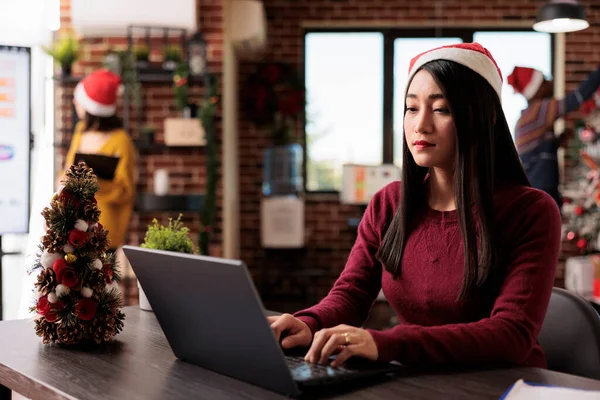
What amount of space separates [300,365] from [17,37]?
165 inches

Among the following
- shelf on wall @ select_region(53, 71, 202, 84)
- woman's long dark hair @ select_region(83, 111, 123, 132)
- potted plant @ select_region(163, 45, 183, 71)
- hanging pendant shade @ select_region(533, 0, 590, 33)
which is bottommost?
woman's long dark hair @ select_region(83, 111, 123, 132)

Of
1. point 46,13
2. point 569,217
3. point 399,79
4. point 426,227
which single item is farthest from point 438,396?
point 399,79

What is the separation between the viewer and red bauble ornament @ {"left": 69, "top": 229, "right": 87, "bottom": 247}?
1.44 m

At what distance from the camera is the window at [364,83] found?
7141 millimetres

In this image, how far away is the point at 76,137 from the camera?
Result: 441 centimetres

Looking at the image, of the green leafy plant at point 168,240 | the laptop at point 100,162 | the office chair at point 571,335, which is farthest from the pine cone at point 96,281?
A: the laptop at point 100,162

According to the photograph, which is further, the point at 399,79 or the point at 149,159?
the point at 399,79

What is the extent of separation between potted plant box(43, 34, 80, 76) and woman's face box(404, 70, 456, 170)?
12.6 ft

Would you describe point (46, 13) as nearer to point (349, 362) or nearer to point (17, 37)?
point (17, 37)

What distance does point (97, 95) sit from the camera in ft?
14.4

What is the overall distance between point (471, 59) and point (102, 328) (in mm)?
880

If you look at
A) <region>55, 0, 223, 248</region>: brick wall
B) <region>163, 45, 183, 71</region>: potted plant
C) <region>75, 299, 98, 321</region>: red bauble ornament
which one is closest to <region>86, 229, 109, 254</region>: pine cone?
<region>75, 299, 98, 321</region>: red bauble ornament

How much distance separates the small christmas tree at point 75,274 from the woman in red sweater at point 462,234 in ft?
1.11

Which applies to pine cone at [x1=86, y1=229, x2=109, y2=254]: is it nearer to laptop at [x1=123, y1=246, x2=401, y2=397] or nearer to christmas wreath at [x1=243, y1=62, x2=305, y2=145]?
laptop at [x1=123, y1=246, x2=401, y2=397]
